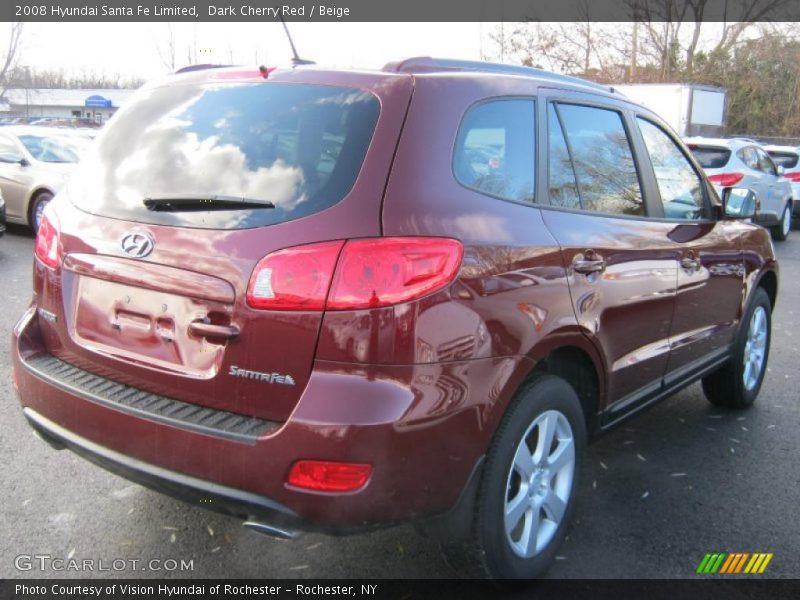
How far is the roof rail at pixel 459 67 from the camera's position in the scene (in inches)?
102

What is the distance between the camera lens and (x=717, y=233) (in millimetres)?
4121

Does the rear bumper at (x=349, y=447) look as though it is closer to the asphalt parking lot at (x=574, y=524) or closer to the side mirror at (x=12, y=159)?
the asphalt parking lot at (x=574, y=524)

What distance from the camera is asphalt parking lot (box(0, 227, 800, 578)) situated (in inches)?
116

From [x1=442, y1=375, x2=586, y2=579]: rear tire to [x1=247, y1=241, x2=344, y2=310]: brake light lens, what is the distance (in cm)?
79

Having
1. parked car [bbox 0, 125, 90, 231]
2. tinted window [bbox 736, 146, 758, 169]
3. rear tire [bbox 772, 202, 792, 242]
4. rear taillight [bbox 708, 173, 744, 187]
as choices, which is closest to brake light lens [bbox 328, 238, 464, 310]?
parked car [bbox 0, 125, 90, 231]

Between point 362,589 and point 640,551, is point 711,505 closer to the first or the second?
point 640,551

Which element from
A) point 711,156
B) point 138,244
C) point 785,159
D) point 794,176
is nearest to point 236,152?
point 138,244

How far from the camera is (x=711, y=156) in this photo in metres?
12.8

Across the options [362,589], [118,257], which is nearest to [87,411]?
[118,257]

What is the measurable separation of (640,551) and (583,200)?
4.71 ft

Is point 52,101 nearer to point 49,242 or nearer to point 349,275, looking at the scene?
point 49,242

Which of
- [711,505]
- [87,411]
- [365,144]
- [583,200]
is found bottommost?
[711,505]

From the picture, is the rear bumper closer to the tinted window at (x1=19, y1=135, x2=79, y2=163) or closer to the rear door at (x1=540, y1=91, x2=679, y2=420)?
the rear door at (x1=540, y1=91, x2=679, y2=420)

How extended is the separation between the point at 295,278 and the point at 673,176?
8.35 ft
